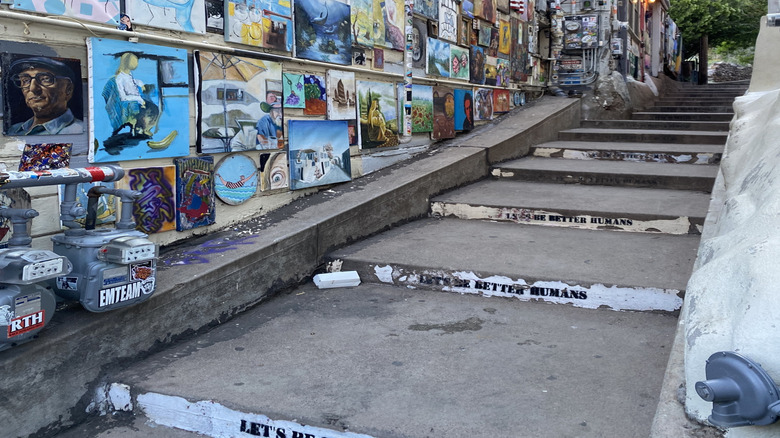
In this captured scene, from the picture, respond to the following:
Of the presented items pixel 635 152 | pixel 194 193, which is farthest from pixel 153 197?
pixel 635 152

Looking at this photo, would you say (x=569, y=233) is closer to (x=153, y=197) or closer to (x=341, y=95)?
(x=341, y=95)

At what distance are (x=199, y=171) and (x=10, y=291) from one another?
1689 mm

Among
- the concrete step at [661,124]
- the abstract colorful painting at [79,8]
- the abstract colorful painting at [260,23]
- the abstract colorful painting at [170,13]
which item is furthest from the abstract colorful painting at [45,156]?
the concrete step at [661,124]

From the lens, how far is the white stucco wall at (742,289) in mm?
1608

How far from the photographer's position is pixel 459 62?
23.5 feet

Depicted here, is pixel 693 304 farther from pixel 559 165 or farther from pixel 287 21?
pixel 559 165

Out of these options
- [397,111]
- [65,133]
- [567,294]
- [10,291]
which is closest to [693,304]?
[567,294]

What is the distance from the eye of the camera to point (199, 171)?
382 centimetres

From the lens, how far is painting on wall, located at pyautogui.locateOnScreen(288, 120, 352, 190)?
15.1 feet

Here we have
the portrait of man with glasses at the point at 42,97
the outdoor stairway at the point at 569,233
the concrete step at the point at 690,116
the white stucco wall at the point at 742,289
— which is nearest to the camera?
the white stucco wall at the point at 742,289

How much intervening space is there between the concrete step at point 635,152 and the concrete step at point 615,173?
0.20 meters

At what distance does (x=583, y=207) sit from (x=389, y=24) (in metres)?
2.36

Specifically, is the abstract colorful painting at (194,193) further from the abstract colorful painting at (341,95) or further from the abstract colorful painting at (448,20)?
the abstract colorful painting at (448,20)

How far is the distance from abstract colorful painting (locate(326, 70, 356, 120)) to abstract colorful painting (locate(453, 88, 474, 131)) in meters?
2.20
